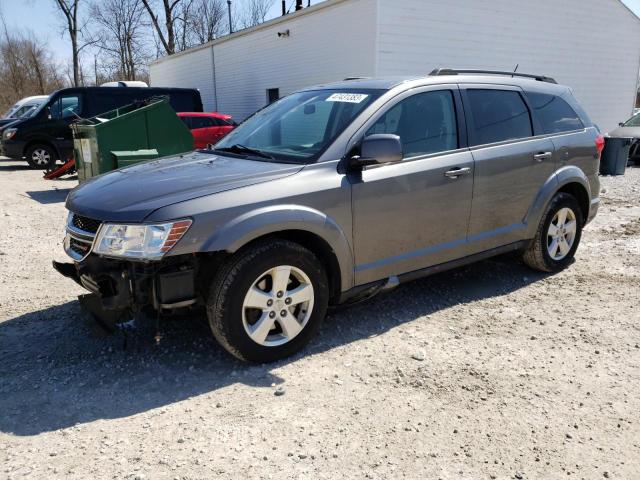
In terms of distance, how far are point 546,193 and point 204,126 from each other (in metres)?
10.8

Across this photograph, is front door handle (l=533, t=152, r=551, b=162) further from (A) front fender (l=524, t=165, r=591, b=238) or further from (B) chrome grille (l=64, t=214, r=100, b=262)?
(B) chrome grille (l=64, t=214, r=100, b=262)

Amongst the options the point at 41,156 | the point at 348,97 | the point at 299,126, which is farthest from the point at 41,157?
the point at 348,97

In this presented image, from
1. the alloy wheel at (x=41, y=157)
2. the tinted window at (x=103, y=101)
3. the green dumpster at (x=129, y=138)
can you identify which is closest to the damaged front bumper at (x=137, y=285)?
the green dumpster at (x=129, y=138)

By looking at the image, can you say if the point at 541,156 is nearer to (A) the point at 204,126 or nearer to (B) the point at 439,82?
(B) the point at 439,82

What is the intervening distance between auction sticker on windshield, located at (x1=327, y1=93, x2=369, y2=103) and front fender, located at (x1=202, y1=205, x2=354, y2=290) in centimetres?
100

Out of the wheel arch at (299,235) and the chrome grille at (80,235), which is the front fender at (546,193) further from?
the chrome grille at (80,235)

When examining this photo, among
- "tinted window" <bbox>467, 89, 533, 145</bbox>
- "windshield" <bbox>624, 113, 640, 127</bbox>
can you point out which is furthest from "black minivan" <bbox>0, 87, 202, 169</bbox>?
"windshield" <bbox>624, 113, 640, 127</bbox>

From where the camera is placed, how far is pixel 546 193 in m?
4.71

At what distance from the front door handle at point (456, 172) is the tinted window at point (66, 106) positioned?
1221 centimetres

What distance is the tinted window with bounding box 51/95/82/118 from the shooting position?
13.6 metres

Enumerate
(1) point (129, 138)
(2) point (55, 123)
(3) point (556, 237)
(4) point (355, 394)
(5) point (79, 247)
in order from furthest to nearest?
(2) point (55, 123), (1) point (129, 138), (3) point (556, 237), (5) point (79, 247), (4) point (355, 394)

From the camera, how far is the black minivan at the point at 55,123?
535 inches

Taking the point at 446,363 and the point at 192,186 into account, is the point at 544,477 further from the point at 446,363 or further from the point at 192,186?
the point at 192,186

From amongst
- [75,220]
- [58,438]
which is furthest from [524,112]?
[58,438]
